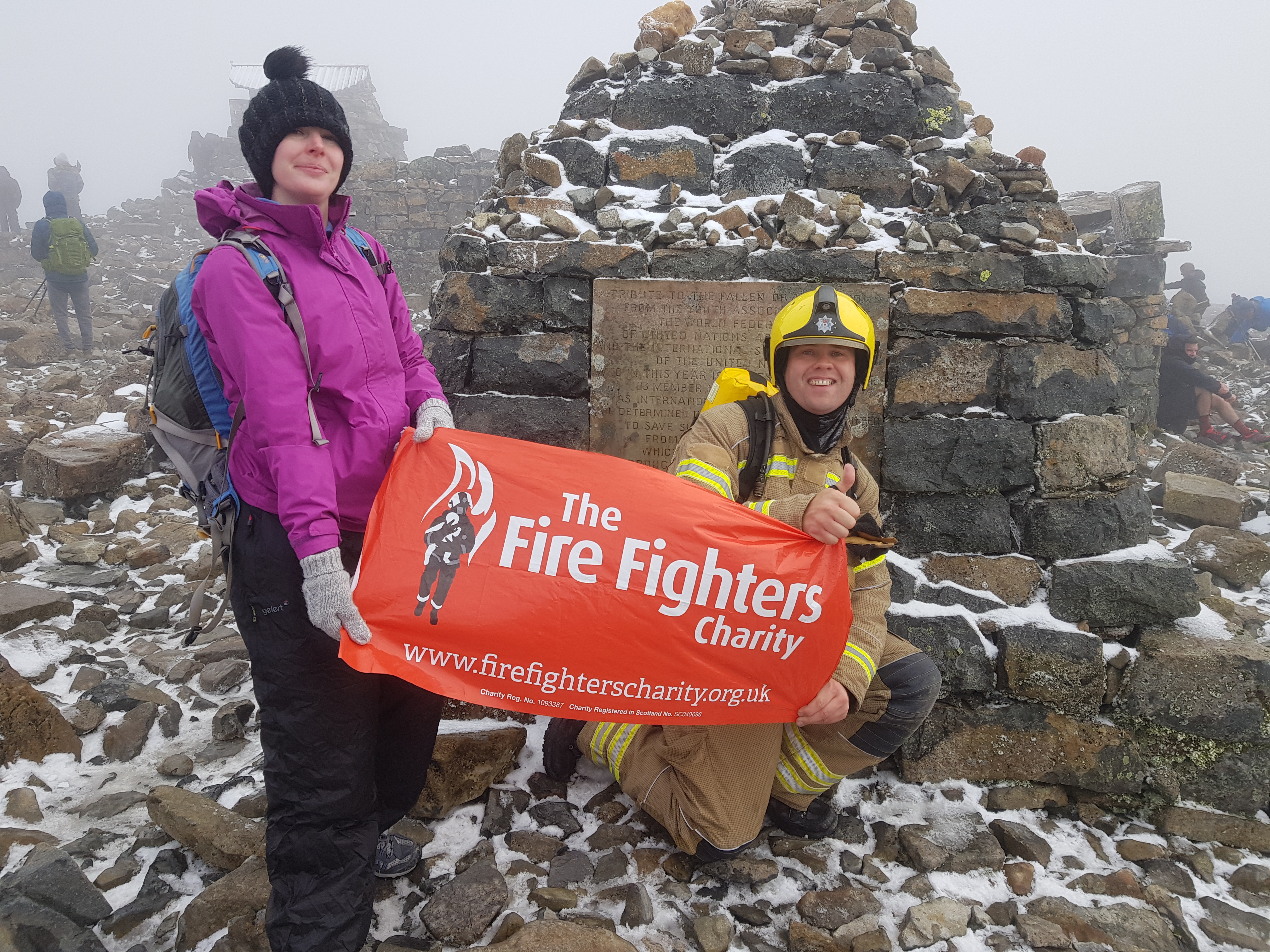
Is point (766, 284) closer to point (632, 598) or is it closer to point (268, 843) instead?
point (632, 598)

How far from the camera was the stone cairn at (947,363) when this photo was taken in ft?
9.78

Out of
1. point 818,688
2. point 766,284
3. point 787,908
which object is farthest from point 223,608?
point 766,284

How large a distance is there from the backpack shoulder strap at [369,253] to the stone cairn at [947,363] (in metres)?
1.19

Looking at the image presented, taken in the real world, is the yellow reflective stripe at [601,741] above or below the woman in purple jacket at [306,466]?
below

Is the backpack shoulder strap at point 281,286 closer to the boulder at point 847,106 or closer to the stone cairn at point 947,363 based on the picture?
the stone cairn at point 947,363

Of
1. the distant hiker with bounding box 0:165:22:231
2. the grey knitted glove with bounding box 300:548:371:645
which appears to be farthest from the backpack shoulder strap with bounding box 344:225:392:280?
the distant hiker with bounding box 0:165:22:231

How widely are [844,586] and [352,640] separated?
57.8 inches

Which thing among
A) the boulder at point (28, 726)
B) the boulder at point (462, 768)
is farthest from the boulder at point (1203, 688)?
the boulder at point (28, 726)

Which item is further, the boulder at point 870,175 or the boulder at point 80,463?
the boulder at point 80,463

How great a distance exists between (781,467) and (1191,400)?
35.2 feet

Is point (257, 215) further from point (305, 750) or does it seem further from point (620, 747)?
point (620, 747)

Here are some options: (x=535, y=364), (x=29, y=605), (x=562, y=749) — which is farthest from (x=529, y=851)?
(x=29, y=605)

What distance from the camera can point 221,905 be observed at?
2123mm

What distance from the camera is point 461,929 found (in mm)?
2143
